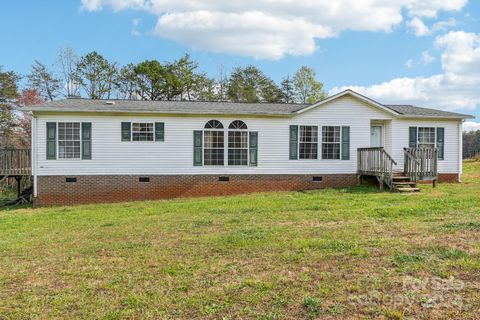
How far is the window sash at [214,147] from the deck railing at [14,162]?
22.0ft

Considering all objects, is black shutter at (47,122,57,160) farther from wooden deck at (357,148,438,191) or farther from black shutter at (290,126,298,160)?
wooden deck at (357,148,438,191)

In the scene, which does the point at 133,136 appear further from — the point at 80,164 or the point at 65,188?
the point at 65,188

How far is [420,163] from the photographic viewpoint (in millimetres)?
14602

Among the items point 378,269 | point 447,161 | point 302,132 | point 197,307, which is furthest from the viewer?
point 447,161

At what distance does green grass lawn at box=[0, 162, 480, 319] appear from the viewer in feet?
12.7

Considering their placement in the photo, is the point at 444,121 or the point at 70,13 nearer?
the point at 444,121

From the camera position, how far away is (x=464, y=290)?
4082 mm

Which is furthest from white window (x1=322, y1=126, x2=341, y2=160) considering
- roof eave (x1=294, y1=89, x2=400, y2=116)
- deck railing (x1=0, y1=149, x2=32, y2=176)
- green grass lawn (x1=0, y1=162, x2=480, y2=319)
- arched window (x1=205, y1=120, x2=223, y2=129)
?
A: deck railing (x1=0, y1=149, x2=32, y2=176)

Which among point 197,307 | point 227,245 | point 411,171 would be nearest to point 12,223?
point 227,245

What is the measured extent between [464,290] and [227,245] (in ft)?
11.0

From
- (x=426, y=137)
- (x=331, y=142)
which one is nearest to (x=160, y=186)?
(x=331, y=142)

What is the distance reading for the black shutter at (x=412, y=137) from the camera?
16359 mm

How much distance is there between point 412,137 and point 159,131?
1016 cm

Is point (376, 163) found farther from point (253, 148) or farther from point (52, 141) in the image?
point (52, 141)
